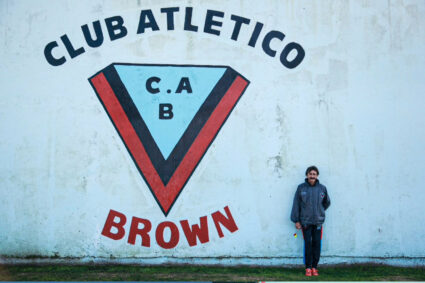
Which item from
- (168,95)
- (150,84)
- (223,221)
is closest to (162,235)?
(223,221)

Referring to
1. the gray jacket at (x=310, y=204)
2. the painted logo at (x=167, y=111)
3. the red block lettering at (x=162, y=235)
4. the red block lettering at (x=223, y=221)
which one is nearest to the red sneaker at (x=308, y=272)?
the gray jacket at (x=310, y=204)

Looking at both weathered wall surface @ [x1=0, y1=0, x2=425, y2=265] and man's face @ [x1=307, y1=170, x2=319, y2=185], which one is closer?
man's face @ [x1=307, y1=170, x2=319, y2=185]

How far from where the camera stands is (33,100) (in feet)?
18.3

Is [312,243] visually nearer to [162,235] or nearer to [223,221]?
[223,221]

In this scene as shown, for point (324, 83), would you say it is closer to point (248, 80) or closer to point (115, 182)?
point (248, 80)

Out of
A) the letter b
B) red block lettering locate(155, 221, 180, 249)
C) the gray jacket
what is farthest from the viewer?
the letter b

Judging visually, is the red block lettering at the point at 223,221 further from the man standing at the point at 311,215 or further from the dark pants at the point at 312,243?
the dark pants at the point at 312,243

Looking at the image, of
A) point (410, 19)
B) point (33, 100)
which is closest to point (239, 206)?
point (33, 100)

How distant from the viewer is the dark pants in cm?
525

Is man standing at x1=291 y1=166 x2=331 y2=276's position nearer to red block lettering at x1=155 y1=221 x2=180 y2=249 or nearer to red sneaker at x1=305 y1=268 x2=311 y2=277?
red sneaker at x1=305 y1=268 x2=311 y2=277

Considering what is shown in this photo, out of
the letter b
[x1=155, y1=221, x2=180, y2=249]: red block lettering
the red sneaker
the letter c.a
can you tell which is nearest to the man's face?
the red sneaker

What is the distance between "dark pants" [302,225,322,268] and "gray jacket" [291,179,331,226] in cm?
8

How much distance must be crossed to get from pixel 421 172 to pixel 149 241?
11.5 ft

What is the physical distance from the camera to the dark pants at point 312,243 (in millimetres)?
5250
